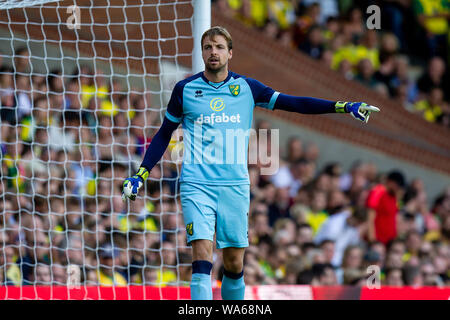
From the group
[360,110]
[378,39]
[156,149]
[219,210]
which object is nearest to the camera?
[360,110]

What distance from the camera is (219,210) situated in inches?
193

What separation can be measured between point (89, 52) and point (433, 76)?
694 centimetres

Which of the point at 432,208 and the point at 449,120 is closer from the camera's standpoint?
the point at 432,208

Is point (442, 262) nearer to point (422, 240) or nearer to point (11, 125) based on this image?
point (422, 240)

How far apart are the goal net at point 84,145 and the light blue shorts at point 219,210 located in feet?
8.12

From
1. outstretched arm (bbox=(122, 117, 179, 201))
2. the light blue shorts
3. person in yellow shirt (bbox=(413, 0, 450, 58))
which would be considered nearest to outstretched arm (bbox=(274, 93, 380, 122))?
the light blue shorts

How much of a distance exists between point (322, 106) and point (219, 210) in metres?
0.91

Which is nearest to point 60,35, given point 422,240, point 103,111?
point 103,111

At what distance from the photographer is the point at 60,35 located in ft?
26.1

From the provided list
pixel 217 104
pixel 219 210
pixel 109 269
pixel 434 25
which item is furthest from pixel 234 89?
pixel 434 25

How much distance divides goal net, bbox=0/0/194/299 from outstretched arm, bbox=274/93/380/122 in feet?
8.49

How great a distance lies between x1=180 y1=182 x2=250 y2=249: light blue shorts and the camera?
15.8ft

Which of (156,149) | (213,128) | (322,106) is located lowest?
(156,149)

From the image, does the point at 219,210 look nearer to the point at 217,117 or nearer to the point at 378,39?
the point at 217,117
